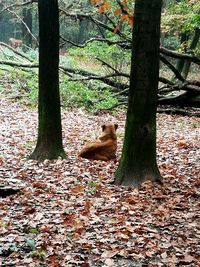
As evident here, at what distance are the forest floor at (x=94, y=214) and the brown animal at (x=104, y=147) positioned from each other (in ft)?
0.80

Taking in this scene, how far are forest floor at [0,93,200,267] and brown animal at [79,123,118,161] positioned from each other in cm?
25

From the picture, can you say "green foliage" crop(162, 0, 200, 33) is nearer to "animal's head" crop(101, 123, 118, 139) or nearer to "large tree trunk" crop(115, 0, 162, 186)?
"animal's head" crop(101, 123, 118, 139)

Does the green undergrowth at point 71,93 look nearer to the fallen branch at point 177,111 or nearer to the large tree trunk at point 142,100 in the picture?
the fallen branch at point 177,111

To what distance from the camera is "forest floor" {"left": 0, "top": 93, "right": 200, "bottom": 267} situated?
14.9 ft

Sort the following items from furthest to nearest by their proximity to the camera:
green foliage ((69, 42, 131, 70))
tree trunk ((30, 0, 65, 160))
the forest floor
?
1. green foliage ((69, 42, 131, 70))
2. tree trunk ((30, 0, 65, 160))
3. the forest floor

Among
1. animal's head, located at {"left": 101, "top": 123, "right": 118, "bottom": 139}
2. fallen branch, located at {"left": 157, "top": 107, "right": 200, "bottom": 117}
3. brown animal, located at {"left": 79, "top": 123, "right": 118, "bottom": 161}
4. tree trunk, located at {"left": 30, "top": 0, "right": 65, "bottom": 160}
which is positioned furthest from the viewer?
fallen branch, located at {"left": 157, "top": 107, "right": 200, "bottom": 117}

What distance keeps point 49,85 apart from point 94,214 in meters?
3.17

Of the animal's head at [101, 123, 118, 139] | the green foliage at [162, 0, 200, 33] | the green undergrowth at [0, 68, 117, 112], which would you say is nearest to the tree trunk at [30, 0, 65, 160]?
the animal's head at [101, 123, 118, 139]

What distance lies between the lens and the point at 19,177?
725 cm

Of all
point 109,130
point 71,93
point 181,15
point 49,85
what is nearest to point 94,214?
point 49,85

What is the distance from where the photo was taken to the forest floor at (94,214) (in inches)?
179

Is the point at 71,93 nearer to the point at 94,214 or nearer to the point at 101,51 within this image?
the point at 101,51

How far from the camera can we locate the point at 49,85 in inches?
311

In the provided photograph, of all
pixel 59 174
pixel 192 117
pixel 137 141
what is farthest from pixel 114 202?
pixel 192 117
